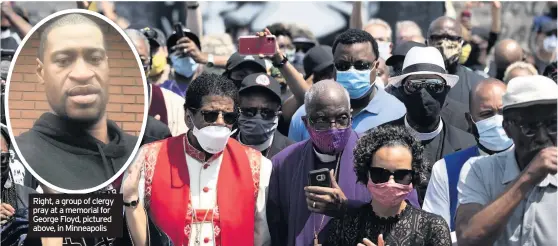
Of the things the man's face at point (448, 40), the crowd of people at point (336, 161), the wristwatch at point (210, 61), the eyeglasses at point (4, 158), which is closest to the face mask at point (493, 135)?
the crowd of people at point (336, 161)

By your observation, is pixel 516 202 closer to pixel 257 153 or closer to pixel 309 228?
pixel 309 228

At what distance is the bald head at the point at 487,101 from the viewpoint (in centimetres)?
686

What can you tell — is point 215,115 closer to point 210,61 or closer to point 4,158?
point 4,158

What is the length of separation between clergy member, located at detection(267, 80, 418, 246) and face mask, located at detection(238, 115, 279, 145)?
33.1 inches

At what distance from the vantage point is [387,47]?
1029cm

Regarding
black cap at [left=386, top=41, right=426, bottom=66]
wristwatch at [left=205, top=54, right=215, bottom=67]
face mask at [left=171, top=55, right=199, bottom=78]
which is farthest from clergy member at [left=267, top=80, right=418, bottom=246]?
face mask at [left=171, top=55, right=199, bottom=78]

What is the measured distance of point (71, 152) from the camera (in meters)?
6.18

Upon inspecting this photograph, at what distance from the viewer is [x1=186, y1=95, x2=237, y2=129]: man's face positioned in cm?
647

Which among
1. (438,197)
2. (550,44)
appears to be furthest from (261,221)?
(550,44)

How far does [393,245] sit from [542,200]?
72 centimetres

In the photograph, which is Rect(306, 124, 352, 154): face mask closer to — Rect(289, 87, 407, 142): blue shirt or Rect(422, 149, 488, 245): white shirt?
Rect(422, 149, 488, 245): white shirt

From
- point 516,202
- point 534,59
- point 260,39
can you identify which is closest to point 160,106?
point 260,39

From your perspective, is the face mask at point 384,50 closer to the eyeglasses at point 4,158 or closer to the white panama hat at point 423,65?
the white panama hat at point 423,65

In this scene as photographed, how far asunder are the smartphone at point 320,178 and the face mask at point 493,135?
1.14 m
